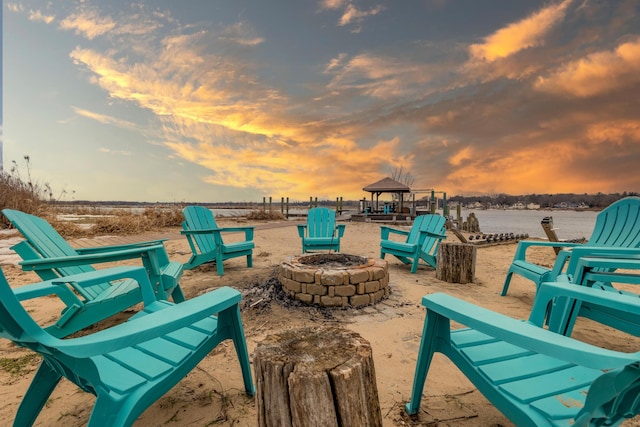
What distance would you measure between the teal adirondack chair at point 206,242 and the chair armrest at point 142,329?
2822mm

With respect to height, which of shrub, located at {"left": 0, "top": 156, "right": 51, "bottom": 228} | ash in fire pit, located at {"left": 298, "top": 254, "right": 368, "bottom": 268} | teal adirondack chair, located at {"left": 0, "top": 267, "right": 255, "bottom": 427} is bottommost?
ash in fire pit, located at {"left": 298, "top": 254, "right": 368, "bottom": 268}

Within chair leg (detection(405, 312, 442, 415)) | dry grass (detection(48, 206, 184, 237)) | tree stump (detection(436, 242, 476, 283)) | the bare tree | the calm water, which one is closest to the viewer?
chair leg (detection(405, 312, 442, 415))

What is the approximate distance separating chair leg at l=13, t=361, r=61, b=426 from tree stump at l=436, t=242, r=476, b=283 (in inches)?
160

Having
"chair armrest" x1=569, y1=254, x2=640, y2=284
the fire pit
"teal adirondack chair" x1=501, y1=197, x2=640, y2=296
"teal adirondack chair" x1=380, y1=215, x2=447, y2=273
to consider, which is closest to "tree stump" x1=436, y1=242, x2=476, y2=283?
"teal adirondack chair" x1=380, y1=215, x2=447, y2=273

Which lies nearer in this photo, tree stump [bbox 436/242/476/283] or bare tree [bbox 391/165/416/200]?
tree stump [bbox 436/242/476/283]

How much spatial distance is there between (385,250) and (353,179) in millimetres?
16438

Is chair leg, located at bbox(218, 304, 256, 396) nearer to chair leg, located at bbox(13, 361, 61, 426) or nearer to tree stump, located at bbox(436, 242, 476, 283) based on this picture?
chair leg, located at bbox(13, 361, 61, 426)

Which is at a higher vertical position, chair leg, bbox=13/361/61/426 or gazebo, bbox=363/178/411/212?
gazebo, bbox=363/178/411/212

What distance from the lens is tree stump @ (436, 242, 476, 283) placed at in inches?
153

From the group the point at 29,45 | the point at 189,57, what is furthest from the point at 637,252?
the point at 29,45

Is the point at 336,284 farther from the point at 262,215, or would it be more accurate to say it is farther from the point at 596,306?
the point at 262,215

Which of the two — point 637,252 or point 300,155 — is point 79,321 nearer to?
point 637,252

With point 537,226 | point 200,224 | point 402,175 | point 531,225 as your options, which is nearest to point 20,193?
point 200,224

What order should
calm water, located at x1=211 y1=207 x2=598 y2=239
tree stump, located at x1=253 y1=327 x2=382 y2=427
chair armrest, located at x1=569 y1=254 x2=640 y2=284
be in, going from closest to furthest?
tree stump, located at x1=253 y1=327 x2=382 y2=427, chair armrest, located at x1=569 y1=254 x2=640 y2=284, calm water, located at x1=211 y1=207 x2=598 y2=239
